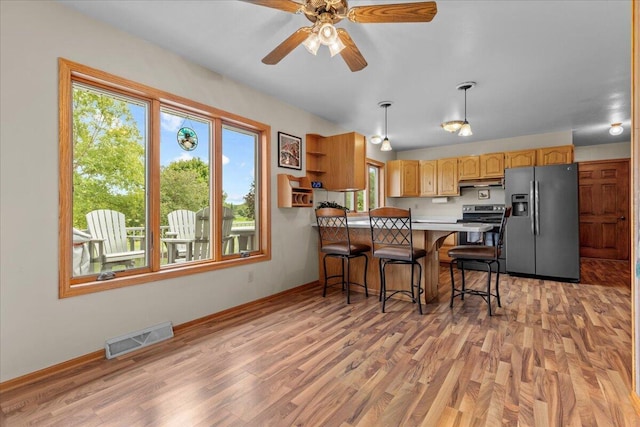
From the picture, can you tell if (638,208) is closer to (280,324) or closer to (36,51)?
(280,324)

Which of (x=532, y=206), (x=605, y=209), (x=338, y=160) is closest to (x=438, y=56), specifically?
(x=338, y=160)

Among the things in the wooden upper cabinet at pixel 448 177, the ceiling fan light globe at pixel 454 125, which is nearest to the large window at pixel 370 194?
the wooden upper cabinet at pixel 448 177

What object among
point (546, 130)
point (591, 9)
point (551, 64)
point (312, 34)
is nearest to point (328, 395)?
point (312, 34)

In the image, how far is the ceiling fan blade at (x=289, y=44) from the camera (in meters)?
2.04

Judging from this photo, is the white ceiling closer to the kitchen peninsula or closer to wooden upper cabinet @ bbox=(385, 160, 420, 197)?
the kitchen peninsula

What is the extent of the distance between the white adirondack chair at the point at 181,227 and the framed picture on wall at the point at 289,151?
4.53 feet

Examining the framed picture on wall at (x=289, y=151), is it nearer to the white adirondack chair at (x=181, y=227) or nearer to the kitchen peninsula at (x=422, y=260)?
the kitchen peninsula at (x=422, y=260)

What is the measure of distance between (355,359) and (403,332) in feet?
2.27

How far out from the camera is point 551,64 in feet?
10.00

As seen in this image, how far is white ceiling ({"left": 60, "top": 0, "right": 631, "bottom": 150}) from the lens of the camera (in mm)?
2266

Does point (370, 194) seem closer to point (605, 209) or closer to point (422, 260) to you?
point (422, 260)

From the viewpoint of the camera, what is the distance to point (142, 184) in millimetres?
2742

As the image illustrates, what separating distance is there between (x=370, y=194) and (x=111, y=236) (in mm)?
4858

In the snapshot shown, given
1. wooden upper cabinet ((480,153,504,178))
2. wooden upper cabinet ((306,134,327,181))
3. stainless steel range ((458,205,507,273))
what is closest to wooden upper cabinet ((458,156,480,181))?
wooden upper cabinet ((480,153,504,178))
